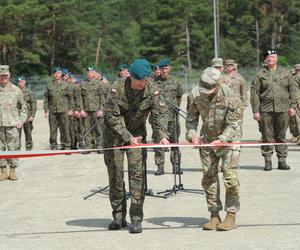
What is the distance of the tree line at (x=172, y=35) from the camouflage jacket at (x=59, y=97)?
5384 cm

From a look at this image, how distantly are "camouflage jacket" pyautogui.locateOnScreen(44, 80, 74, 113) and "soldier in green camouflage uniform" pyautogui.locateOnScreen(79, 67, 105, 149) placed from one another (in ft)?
1.90

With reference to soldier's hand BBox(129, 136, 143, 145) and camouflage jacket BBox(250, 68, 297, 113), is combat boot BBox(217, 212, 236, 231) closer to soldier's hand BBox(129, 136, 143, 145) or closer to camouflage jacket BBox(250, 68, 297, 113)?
soldier's hand BBox(129, 136, 143, 145)

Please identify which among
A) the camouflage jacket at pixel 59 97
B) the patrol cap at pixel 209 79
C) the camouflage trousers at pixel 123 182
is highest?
the patrol cap at pixel 209 79

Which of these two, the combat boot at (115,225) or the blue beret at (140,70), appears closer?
the blue beret at (140,70)

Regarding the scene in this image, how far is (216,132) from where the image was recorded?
28.0ft

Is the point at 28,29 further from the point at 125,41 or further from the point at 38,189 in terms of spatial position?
the point at 38,189

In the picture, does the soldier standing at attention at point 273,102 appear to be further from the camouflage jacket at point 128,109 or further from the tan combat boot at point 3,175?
the camouflage jacket at point 128,109

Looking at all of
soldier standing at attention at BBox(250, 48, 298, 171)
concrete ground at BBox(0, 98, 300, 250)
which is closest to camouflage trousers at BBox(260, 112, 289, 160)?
soldier standing at attention at BBox(250, 48, 298, 171)

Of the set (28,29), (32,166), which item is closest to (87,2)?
(28,29)

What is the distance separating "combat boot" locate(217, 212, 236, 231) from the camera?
849 cm

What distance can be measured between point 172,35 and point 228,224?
73586mm

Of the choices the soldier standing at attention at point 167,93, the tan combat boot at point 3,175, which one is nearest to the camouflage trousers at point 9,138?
the tan combat boot at point 3,175

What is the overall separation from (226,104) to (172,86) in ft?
20.1

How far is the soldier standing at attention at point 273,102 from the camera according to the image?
13.5 meters
